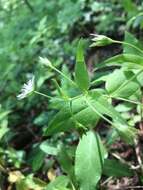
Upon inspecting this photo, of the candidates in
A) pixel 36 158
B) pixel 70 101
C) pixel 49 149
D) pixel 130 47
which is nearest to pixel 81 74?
pixel 70 101

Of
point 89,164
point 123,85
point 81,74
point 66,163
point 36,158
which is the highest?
point 81,74

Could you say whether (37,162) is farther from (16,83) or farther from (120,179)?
(16,83)

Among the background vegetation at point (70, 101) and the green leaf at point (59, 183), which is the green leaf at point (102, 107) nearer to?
the background vegetation at point (70, 101)

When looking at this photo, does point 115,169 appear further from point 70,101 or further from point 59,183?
point 70,101

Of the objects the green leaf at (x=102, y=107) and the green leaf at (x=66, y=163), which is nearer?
the green leaf at (x=102, y=107)

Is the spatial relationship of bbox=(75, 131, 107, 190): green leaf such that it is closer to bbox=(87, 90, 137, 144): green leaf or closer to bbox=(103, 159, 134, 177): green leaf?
bbox=(87, 90, 137, 144): green leaf

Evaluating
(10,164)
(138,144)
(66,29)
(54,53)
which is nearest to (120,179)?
(138,144)

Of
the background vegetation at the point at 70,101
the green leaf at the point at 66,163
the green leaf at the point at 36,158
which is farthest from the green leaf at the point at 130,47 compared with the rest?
the green leaf at the point at 36,158

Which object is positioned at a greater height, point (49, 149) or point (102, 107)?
point (102, 107)
